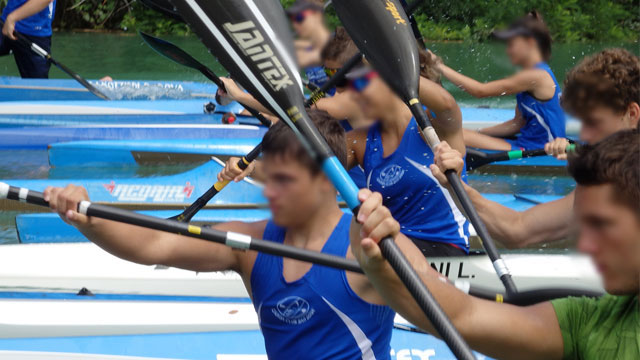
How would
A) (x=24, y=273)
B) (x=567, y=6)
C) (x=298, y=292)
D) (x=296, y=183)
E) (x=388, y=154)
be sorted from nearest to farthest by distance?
(x=296, y=183) < (x=298, y=292) < (x=388, y=154) < (x=567, y=6) < (x=24, y=273)

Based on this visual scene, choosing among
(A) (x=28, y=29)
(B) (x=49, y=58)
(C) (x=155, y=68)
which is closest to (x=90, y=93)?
(B) (x=49, y=58)

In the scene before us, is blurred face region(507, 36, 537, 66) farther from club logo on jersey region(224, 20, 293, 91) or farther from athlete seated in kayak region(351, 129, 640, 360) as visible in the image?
athlete seated in kayak region(351, 129, 640, 360)

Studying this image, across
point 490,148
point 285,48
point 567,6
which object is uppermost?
point 490,148

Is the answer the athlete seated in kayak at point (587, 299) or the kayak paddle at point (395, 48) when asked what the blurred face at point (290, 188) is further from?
the kayak paddle at point (395, 48)

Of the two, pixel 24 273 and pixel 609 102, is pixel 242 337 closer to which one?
pixel 24 273

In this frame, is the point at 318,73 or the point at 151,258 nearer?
the point at 151,258

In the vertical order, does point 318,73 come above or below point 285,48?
above

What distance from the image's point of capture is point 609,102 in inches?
76.0

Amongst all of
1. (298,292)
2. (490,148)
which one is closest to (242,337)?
(298,292)

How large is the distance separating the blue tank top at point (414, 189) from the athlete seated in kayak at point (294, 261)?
81cm

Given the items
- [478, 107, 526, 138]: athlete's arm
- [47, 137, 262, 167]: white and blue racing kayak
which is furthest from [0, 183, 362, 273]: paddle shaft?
[47, 137, 262, 167]: white and blue racing kayak

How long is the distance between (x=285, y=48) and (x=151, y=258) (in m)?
0.56

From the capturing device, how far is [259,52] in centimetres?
164

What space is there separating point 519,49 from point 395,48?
38cm
